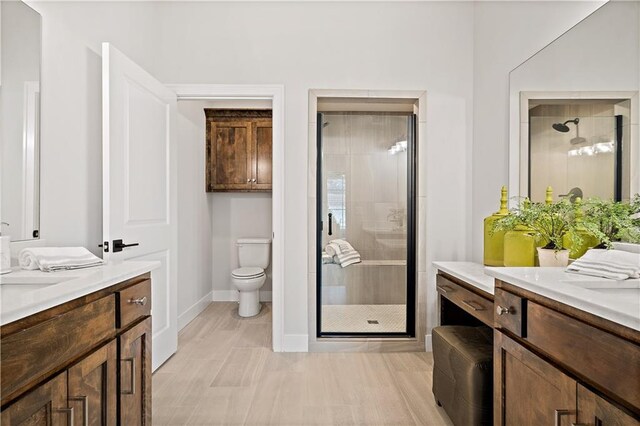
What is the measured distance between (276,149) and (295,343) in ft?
5.15

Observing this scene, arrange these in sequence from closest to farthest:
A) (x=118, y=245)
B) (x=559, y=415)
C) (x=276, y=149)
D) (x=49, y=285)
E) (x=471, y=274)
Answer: (x=559, y=415) → (x=49, y=285) → (x=471, y=274) → (x=118, y=245) → (x=276, y=149)

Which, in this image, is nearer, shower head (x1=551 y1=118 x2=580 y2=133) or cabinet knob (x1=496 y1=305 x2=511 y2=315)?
cabinet knob (x1=496 y1=305 x2=511 y2=315)

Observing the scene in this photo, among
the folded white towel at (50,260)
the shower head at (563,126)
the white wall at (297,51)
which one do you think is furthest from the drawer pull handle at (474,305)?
the folded white towel at (50,260)

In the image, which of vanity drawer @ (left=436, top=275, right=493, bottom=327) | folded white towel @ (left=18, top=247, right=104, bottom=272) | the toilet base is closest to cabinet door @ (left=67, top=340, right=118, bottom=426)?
folded white towel @ (left=18, top=247, right=104, bottom=272)

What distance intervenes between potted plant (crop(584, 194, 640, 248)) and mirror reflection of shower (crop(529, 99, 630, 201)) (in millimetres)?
67

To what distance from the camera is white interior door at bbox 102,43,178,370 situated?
2131 millimetres

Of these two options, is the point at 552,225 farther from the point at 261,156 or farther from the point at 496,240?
the point at 261,156

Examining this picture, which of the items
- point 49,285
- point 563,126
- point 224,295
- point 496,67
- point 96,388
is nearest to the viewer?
point 96,388

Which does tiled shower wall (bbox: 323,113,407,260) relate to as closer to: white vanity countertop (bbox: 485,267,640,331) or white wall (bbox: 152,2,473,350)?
white wall (bbox: 152,2,473,350)

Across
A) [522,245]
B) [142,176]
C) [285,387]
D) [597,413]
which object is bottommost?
[285,387]

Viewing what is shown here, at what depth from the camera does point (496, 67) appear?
2.67 m

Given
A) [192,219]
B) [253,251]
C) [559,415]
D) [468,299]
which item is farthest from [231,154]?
[559,415]

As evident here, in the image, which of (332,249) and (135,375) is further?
(332,249)

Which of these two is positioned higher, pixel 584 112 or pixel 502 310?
pixel 584 112
